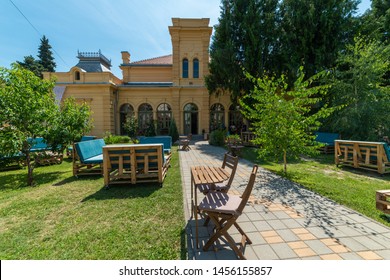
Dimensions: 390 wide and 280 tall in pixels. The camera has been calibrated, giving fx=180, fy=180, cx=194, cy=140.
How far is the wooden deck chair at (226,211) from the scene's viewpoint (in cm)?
213

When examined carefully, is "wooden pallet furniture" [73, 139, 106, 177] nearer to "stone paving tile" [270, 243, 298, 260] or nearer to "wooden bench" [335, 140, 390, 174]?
"stone paving tile" [270, 243, 298, 260]

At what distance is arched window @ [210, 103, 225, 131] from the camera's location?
1994cm

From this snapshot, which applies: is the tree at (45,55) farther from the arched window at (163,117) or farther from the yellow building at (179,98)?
the arched window at (163,117)

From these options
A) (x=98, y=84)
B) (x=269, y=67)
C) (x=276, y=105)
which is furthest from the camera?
(x=98, y=84)

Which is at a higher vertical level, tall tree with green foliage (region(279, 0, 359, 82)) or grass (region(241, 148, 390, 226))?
tall tree with green foliage (region(279, 0, 359, 82))

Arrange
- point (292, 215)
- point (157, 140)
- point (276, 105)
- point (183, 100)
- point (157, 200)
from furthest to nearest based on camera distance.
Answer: point (183, 100) → point (157, 140) → point (276, 105) → point (157, 200) → point (292, 215)

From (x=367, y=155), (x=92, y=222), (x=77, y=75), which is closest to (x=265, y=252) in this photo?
(x=92, y=222)

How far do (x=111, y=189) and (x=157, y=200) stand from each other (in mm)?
1633

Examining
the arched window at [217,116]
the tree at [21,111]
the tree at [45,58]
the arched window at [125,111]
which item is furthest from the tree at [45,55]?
the tree at [21,111]

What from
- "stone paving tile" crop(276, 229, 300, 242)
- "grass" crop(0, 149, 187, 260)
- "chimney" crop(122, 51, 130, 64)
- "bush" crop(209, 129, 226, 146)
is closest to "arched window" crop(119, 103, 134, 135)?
"chimney" crop(122, 51, 130, 64)

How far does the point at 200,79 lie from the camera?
19.2 meters

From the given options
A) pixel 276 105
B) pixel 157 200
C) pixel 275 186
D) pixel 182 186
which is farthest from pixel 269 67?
pixel 157 200

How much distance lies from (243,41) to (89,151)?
1420 centimetres

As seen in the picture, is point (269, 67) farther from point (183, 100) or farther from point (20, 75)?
point (20, 75)
